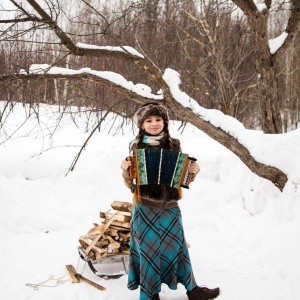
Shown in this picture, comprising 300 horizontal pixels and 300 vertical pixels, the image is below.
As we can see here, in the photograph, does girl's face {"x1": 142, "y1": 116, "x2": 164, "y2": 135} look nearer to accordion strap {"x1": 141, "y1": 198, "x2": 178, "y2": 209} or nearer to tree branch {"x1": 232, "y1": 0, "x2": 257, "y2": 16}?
accordion strap {"x1": 141, "y1": 198, "x2": 178, "y2": 209}

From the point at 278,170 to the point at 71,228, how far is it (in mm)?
3429

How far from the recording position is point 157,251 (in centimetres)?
313

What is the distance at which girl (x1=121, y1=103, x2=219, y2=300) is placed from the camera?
313 centimetres

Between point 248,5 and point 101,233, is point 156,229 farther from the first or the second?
point 248,5

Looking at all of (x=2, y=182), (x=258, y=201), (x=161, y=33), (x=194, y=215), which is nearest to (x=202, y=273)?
(x=258, y=201)

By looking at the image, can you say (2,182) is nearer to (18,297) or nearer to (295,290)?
(18,297)

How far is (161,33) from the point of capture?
14.7 metres

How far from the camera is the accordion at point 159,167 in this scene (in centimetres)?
303

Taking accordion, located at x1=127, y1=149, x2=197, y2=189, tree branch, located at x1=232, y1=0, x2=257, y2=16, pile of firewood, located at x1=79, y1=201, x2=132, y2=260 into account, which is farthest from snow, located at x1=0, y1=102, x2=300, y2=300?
tree branch, located at x1=232, y1=0, x2=257, y2=16

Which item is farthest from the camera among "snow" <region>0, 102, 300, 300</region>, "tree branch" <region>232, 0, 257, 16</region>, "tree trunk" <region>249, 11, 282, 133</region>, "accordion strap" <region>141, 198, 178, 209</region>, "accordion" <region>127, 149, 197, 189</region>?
"tree trunk" <region>249, 11, 282, 133</region>

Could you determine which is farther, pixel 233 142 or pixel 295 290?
pixel 233 142

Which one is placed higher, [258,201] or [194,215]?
[258,201]

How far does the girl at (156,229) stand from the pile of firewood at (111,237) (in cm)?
79

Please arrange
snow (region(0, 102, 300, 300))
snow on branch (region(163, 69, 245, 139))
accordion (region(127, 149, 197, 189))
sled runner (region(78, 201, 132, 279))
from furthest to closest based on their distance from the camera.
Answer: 1. snow on branch (region(163, 69, 245, 139))
2. sled runner (region(78, 201, 132, 279))
3. snow (region(0, 102, 300, 300))
4. accordion (region(127, 149, 197, 189))
